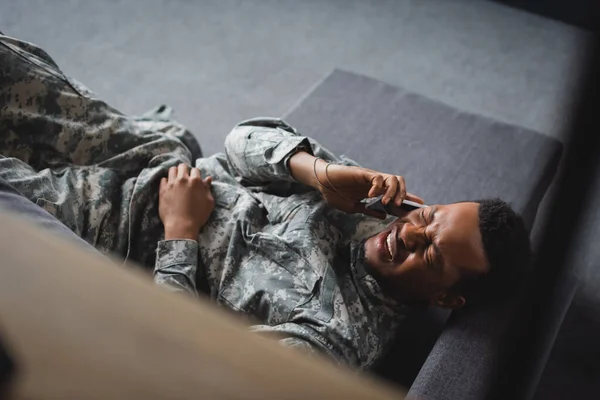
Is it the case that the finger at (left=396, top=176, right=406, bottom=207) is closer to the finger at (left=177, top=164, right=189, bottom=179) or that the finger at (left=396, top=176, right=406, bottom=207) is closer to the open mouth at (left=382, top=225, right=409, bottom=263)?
the open mouth at (left=382, top=225, right=409, bottom=263)

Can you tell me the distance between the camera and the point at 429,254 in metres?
1.18

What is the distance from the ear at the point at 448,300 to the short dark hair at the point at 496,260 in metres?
0.01

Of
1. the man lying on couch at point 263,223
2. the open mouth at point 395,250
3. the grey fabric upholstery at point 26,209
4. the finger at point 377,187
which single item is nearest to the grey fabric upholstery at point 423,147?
the man lying on couch at point 263,223

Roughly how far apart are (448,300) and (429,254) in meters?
0.13

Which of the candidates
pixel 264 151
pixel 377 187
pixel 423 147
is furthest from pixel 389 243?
pixel 423 147

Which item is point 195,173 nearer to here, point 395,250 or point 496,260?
point 395,250

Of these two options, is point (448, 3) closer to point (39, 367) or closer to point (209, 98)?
point (209, 98)

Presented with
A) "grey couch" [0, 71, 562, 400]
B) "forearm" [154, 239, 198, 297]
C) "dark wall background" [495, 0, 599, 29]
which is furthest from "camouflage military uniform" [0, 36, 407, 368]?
"dark wall background" [495, 0, 599, 29]

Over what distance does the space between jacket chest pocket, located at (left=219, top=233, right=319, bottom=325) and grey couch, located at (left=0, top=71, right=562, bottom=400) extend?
28 cm

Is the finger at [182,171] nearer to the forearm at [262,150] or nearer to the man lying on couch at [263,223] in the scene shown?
the man lying on couch at [263,223]

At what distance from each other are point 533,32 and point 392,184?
2.21 meters

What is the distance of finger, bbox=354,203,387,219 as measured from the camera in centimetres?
132

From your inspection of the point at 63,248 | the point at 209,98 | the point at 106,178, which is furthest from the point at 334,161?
the point at 63,248

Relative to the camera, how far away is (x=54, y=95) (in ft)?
4.23
